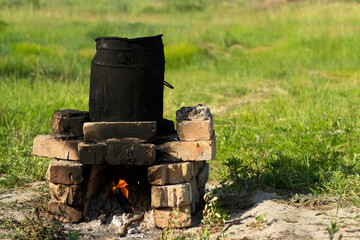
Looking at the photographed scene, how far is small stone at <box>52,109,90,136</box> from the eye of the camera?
429cm

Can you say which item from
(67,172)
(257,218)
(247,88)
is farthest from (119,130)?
(247,88)

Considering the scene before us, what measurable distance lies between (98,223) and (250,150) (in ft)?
7.58

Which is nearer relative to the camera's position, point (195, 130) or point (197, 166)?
point (195, 130)

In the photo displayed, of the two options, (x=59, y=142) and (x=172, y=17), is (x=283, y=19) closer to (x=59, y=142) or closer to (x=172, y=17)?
(x=172, y=17)

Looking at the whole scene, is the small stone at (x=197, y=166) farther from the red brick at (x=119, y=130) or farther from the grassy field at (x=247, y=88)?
the red brick at (x=119, y=130)

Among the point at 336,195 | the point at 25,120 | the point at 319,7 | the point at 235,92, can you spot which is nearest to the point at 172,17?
the point at 319,7

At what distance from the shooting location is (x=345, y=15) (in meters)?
17.5

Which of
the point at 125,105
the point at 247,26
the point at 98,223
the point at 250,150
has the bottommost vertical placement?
the point at 98,223

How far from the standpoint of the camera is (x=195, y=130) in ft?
13.1

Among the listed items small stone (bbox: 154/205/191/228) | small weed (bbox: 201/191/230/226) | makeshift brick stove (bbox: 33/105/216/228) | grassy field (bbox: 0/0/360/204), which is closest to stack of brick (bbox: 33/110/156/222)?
makeshift brick stove (bbox: 33/105/216/228)

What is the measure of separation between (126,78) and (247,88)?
5740 millimetres

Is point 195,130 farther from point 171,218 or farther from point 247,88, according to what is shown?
point 247,88

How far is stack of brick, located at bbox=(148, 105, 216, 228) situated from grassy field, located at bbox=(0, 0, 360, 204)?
0.90 metres

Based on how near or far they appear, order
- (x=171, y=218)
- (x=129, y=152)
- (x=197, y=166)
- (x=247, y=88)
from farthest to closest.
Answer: (x=247, y=88), (x=197, y=166), (x=171, y=218), (x=129, y=152)
